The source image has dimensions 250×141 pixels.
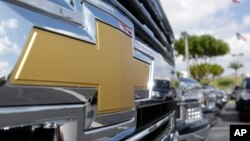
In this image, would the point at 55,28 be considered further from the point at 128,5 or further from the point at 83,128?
the point at 128,5

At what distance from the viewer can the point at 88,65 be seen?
965mm

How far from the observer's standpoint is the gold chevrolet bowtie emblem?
2.53 feet

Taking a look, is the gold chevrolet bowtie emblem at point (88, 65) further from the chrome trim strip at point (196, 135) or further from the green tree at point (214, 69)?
the green tree at point (214, 69)

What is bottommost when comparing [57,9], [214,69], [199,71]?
[57,9]

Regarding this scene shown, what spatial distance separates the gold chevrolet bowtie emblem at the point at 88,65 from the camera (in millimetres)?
771

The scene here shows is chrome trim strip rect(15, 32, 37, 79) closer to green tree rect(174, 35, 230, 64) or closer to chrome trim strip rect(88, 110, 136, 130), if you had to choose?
chrome trim strip rect(88, 110, 136, 130)

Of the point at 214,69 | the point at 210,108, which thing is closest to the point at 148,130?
the point at 210,108

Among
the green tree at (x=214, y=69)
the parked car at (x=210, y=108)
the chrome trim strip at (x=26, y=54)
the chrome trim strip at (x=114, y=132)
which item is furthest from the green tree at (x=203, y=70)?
the chrome trim strip at (x=26, y=54)

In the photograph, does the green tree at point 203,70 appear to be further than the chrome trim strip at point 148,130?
Yes

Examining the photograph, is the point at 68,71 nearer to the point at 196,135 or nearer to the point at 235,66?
the point at 196,135

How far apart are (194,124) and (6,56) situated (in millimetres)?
2890

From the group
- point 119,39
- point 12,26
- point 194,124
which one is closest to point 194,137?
point 194,124

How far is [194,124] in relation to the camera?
134 inches

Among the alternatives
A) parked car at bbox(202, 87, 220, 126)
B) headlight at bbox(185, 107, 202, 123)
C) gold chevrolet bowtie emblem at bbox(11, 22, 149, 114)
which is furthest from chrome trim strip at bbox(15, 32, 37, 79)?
parked car at bbox(202, 87, 220, 126)
